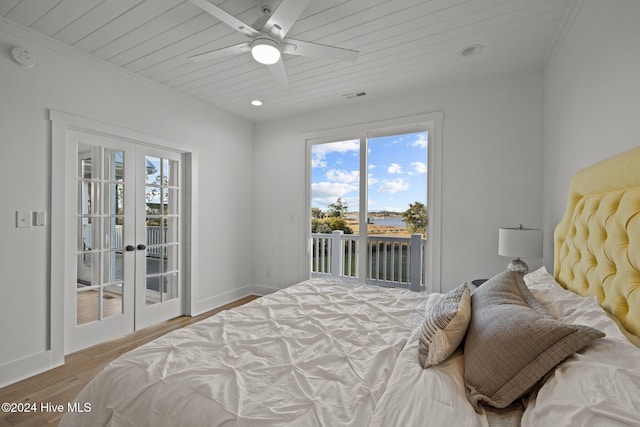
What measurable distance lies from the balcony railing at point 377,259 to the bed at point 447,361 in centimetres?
215

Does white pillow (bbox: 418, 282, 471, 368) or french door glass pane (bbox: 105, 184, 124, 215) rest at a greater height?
french door glass pane (bbox: 105, 184, 124, 215)

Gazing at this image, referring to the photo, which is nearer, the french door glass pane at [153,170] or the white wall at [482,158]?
the white wall at [482,158]

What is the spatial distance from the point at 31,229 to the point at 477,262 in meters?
4.07

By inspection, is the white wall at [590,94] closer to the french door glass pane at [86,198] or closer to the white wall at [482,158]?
the white wall at [482,158]

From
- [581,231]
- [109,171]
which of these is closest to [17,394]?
[109,171]

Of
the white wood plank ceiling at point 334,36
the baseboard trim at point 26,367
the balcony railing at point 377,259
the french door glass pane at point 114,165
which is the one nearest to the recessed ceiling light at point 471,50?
the white wood plank ceiling at point 334,36

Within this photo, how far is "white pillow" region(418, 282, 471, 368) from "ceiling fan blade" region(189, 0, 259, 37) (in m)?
1.92

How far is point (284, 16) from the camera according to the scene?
1685 mm

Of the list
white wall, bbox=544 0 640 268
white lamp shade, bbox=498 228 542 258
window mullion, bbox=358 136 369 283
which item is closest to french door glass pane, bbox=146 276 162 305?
window mullion, bbox=358 136 369 283

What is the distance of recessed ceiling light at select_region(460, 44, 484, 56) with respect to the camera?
2.39m

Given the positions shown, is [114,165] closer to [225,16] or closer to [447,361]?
[225,16]

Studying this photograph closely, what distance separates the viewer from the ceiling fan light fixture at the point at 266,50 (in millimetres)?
1868

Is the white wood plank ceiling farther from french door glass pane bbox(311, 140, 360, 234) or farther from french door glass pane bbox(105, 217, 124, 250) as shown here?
french door glass pane bbox(105, 217, 124, 250)

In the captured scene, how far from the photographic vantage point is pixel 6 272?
7.12ft
